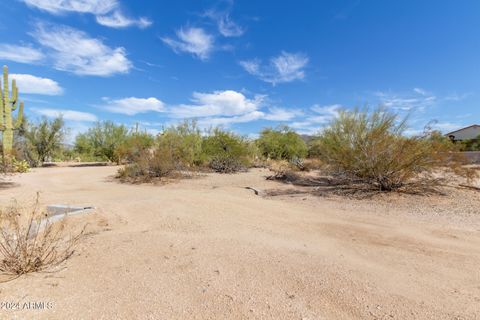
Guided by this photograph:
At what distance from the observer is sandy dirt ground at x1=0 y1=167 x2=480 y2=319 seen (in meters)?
2.67

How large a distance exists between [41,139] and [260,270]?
2975 centimetres

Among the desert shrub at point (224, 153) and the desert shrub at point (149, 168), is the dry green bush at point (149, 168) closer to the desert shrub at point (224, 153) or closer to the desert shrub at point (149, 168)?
the desert shrub at point (149, 168)

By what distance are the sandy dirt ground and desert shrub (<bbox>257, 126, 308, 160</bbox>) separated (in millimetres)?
18533

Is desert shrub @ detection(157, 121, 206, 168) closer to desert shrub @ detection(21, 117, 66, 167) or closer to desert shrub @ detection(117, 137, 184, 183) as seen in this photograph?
desert shrub @ detection(117, 137, 184, 183)

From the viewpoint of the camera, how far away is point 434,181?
9.23 metres

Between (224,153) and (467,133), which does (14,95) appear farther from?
(467,133)

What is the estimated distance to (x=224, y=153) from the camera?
60.7 ft

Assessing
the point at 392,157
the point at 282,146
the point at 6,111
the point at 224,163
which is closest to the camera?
the point at 392,157

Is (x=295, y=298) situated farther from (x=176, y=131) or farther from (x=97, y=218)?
(x=176, y=131)

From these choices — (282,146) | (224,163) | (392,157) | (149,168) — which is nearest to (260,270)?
(392,157)

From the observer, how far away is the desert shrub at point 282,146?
986 inches

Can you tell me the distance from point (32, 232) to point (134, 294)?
2.95 meters

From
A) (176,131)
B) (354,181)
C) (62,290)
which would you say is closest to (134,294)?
(62,290)

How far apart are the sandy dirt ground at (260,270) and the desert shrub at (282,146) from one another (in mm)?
18533
